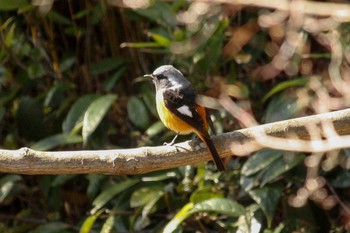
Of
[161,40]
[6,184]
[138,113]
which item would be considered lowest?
[6,184]

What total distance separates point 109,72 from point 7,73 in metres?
0.79

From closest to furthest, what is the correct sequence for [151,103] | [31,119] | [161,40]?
[161,40] < [151,103] < [31,119]

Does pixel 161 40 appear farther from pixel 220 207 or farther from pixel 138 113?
pixel 220 207

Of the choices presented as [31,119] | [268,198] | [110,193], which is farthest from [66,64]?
[268,198]

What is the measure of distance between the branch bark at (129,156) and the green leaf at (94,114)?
1.61m

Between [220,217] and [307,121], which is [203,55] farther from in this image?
[307,121]

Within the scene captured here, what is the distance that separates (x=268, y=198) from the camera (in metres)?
5.55

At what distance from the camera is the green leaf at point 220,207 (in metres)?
5.45

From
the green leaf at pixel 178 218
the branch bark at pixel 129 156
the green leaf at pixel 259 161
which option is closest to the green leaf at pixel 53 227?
the green leaf at pixel 178 218

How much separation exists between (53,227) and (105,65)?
1.29 meters

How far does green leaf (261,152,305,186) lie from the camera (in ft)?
18.4

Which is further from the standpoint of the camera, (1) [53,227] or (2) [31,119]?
(2) [31,119]

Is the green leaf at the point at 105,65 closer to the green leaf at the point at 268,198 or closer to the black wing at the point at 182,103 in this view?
the black wing at the point at 182,103

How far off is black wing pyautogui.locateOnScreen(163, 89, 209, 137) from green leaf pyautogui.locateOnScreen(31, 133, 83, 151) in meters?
1.07
